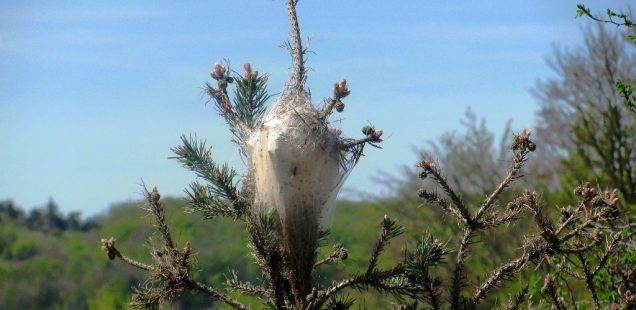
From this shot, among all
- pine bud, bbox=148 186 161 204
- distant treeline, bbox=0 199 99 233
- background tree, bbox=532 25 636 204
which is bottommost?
pine bud, bbox=148 186 161 204

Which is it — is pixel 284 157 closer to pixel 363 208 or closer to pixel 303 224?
pixel 303 224

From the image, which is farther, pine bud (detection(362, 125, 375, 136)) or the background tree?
the background tree

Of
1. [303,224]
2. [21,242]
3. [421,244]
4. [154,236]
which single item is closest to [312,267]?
[303,224]

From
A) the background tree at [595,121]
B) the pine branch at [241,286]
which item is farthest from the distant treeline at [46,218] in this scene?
the pine branch at [241,286]

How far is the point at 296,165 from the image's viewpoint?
2.93 metres

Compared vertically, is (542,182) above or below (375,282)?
above

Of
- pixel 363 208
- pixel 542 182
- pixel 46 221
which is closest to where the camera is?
pixel 542 182

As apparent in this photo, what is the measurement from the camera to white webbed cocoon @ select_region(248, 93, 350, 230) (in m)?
2.91

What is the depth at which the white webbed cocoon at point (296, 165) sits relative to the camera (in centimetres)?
291

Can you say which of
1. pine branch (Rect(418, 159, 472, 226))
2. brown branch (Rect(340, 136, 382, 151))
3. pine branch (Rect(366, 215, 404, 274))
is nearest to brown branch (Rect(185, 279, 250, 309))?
pine branch (Rect(366, 215, 404, 274))

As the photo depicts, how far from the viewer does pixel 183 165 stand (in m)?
3.07

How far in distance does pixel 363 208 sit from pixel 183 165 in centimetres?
2068

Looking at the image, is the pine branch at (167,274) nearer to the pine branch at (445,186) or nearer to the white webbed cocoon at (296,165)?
the white webbed cocoon at (296,165)

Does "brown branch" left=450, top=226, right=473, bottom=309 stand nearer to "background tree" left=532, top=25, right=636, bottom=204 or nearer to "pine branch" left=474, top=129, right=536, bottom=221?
"pine branch" left=474, top=129, right=536, bottom=221
